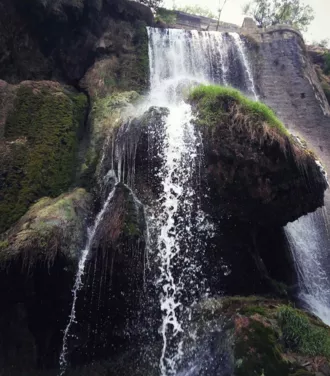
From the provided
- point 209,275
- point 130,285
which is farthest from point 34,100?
point 209,275

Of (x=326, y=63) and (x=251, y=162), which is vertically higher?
(x=326, y=63)

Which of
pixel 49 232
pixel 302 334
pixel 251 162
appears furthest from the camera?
pixel 251 162

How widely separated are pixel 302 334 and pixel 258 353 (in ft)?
3.45

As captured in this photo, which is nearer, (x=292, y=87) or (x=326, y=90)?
(x=292, y=87)

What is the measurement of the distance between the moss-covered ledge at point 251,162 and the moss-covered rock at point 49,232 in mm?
3183

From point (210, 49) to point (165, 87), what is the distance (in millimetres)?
3743

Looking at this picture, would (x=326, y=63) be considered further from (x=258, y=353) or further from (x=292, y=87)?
(x=258, y=353)

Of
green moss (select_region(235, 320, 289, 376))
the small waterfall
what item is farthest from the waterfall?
the small waterfall

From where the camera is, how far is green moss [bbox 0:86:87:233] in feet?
29.2

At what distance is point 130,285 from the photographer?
8102 mm

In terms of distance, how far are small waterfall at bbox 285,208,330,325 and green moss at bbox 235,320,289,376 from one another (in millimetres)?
4251

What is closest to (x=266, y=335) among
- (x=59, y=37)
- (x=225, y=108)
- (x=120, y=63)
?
(x=225, y=108)

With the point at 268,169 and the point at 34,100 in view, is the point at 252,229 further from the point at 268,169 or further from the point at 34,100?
the point at 34,100

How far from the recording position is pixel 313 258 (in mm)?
12711
